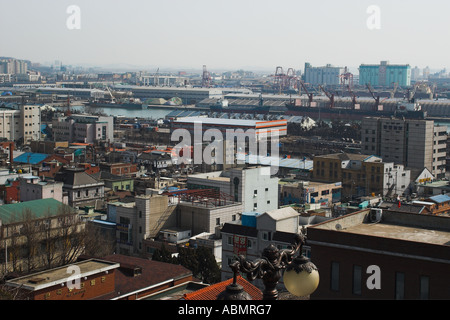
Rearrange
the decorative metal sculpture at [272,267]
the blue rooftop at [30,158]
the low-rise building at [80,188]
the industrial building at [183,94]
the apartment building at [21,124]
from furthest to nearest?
1. the industrial building at [183,94]
2. the apartment building at [21,124]
3. the blue rooftop at [30,158]
4. the low-rise building at [80,188]
5. the decorative metal sculpture at [272,267]

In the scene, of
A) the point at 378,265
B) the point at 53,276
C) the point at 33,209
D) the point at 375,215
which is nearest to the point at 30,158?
the point at 33,209

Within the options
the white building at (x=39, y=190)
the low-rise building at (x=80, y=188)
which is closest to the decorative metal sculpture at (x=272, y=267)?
the white building at (x=39, y=190)

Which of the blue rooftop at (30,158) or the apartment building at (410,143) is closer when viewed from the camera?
the blue rooftop at (30,158)

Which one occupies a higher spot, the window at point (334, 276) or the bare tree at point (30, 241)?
the window at point (334, 276)

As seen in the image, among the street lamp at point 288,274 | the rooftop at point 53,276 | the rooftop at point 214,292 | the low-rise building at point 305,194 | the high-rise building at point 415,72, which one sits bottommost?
the low-rise building at point 305,194

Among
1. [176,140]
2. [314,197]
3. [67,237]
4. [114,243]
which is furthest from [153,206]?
[176,140]

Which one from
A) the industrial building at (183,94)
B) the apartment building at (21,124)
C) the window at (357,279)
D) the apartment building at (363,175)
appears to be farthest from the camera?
the industrial building at (183,94)

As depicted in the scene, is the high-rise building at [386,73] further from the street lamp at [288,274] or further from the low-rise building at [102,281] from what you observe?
the street lamp at [288,274]

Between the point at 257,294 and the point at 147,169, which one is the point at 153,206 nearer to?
the point at 257,294
